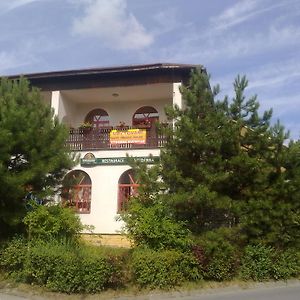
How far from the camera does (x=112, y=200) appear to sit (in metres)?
18.8

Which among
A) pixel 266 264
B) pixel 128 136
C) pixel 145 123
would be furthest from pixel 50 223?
pixel 145 123

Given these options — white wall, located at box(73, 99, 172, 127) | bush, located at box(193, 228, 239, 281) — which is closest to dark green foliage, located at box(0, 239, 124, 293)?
bush, located at box(193, 228, 239, 281)

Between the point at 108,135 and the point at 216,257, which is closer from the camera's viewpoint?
the point at 216,257

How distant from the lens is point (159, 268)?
11195 millimetres

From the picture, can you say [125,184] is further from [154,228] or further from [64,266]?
[64,266]

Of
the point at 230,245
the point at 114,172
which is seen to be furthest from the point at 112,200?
the point at 230,245

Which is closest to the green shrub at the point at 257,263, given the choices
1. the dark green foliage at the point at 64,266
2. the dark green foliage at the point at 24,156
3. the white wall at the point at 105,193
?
the dark green foliage at the point at 64,266

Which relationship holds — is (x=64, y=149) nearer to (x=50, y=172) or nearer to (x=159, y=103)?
(x=50, y=172)

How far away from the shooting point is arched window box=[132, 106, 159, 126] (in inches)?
846

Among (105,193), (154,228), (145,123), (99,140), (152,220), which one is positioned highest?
(145,123)

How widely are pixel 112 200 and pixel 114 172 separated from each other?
3.75ft

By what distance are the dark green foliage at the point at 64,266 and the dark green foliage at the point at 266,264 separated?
3.25 meters

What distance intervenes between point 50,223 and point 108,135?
24.8 ft

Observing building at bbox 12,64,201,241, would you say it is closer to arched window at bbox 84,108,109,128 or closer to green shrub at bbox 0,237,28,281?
arched window at bbox 84,108,109,128
